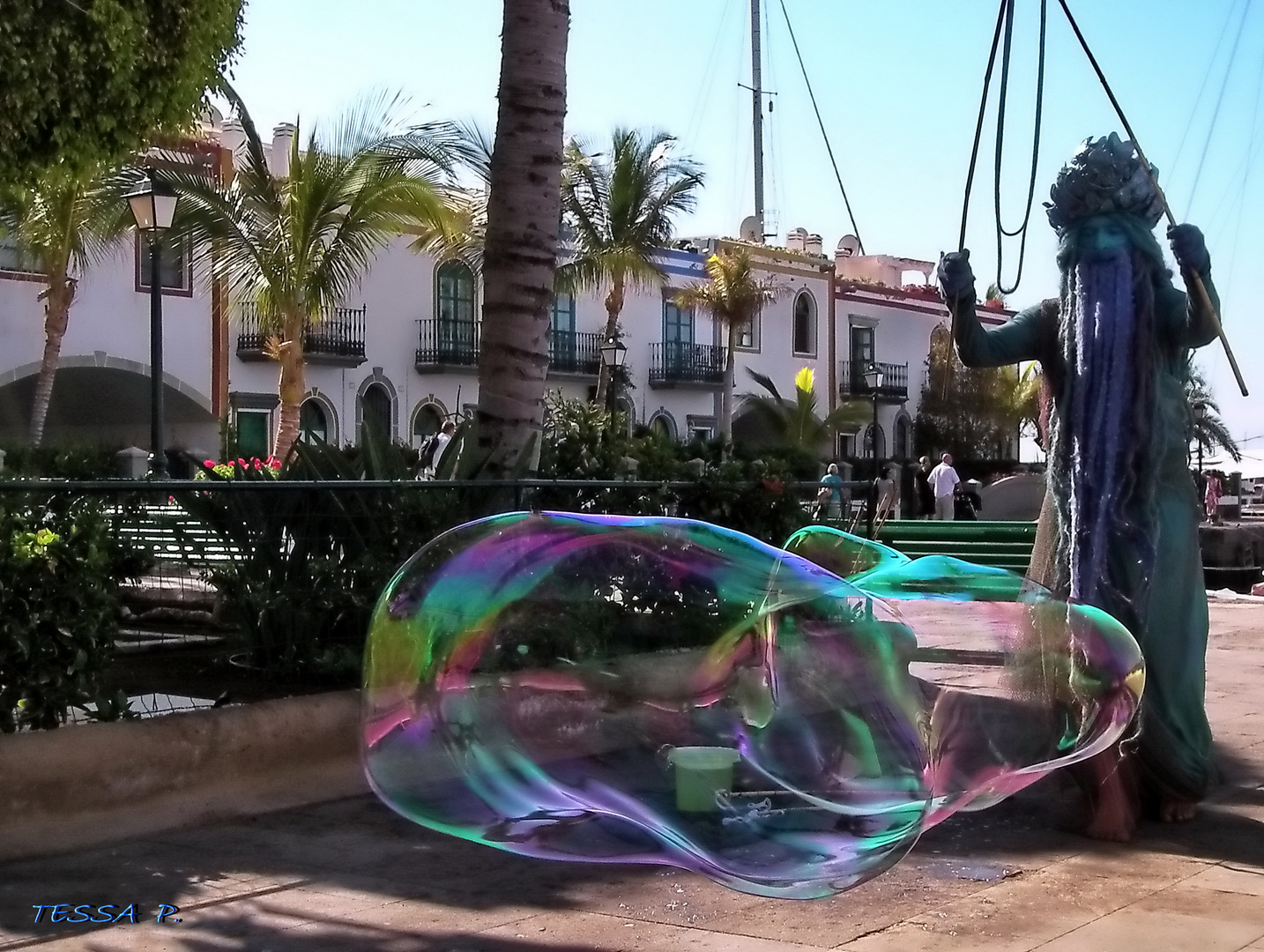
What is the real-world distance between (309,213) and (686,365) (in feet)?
64.8

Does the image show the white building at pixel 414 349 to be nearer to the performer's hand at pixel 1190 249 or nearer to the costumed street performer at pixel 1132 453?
the costumed street performer at pixel 1132 453

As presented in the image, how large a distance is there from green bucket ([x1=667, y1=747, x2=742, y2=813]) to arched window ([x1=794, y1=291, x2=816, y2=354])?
37915 mm

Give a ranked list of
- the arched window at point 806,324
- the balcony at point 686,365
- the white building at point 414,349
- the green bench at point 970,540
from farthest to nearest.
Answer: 1. the arched window at point 806,324
2. the balcony at point 686,365
3. the white building at point 414,349
4. the green bench at point 970,540

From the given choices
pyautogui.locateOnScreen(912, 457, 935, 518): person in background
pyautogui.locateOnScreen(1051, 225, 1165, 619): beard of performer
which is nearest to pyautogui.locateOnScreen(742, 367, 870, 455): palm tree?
pyautogui.locateOnScreen(912, 457, 935, 518): person in background

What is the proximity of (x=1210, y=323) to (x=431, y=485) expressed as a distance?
11.5 feet

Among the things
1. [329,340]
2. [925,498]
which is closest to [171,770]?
[925,498]

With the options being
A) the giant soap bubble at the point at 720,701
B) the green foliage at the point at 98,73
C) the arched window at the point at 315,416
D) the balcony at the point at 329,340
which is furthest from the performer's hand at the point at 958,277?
the arched window at the point at 315,416

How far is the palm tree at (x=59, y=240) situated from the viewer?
Result: 766 inches

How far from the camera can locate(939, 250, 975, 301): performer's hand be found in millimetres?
5355

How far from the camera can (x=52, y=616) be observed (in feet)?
17.6

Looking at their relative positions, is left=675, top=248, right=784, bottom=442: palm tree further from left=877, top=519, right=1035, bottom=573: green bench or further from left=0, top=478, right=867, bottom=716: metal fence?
left=0, top=478, right=867, bottom=716: metal fence

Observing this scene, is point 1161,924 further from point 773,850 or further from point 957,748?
point 773,850

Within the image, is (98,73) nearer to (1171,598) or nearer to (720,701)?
(720,701)

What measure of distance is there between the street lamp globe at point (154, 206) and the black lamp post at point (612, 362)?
50.7 ft
